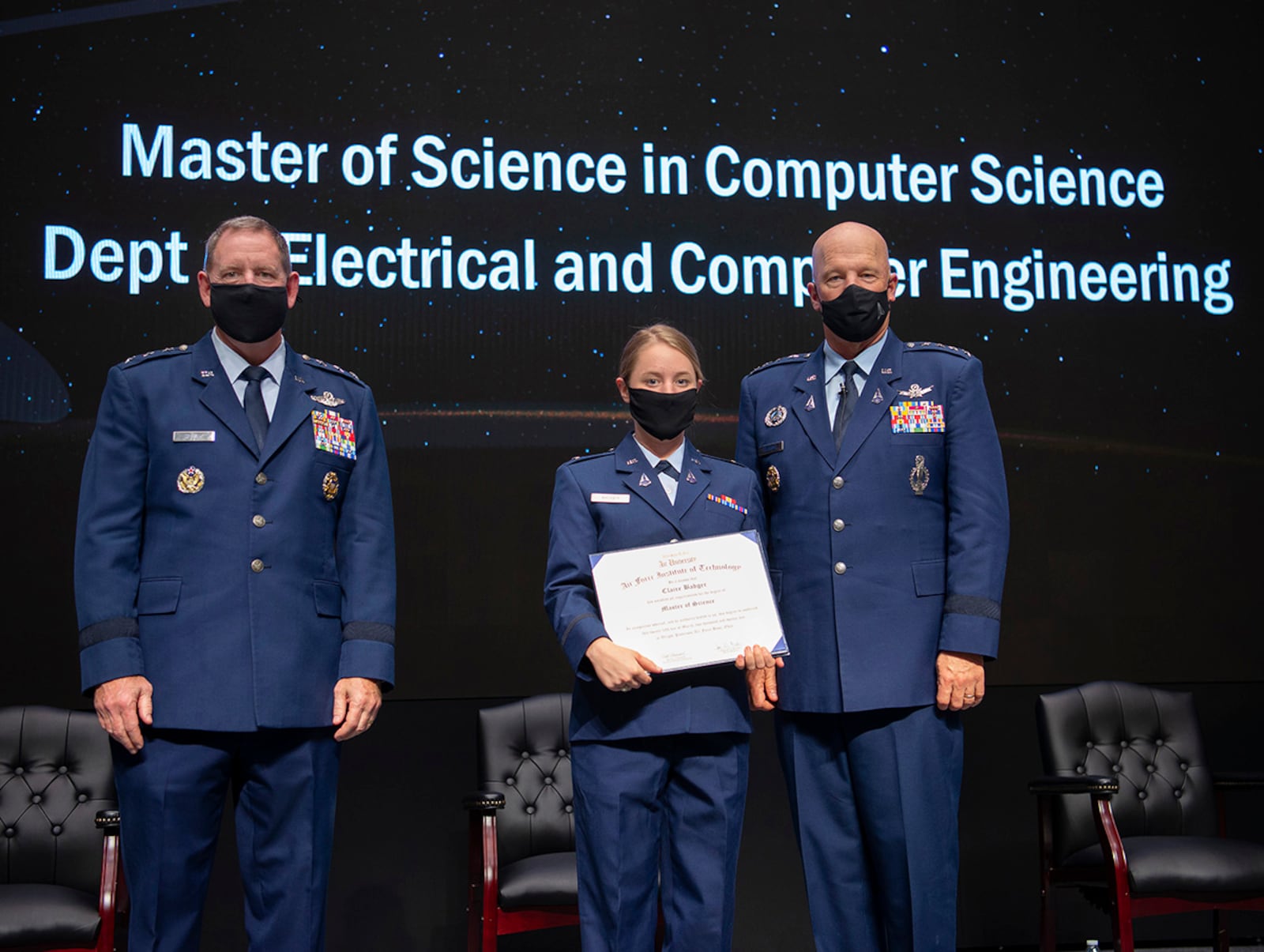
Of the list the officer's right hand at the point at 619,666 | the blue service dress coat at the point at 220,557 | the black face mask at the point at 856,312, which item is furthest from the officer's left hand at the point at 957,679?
the blue service dress coat at the point at 220,557

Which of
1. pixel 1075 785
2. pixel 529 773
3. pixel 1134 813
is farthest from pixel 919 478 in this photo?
pixel 1134 813

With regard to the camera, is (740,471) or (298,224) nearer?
(740,471)

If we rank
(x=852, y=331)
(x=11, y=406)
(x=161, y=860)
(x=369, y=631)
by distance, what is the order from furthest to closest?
(x=11, y=406), (x=852, y=331), (x=369, y=631), (x=161, y=860)

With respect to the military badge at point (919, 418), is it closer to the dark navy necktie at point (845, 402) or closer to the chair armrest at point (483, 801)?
the dark navy necktie at point (845, 402)

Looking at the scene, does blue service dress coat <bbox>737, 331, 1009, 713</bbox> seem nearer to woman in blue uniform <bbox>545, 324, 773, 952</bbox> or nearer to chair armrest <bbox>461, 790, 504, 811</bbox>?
woman in blue uniform <bbox>545, 324, 773, 952</bbox>

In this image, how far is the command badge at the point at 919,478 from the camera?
8.14 feet

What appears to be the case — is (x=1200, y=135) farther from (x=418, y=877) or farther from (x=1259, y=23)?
(x=418, y=877)

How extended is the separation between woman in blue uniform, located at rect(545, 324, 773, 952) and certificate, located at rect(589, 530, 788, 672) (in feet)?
0.14

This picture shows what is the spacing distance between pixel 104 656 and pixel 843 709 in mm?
1384

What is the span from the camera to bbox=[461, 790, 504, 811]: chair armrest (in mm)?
3520

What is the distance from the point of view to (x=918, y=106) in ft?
14.5

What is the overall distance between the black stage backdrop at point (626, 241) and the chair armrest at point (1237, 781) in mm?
477

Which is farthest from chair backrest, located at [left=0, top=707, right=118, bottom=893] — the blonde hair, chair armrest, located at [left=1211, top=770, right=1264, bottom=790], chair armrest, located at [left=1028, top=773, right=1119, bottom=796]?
chair armrest, located at [left=1211, top=770, right=1264, bottom=790]

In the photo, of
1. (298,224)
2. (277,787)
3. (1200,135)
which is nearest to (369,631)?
(277,787)
